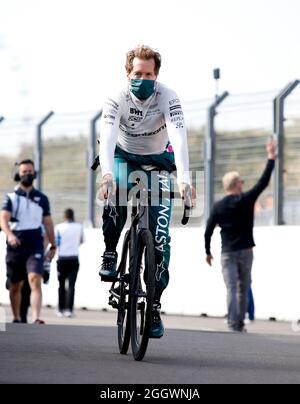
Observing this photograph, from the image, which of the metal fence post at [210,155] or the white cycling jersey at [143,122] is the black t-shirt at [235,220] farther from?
the white cycling jersey at [143,122]

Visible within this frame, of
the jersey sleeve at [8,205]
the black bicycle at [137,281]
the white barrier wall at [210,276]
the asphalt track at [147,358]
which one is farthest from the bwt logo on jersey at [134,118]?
the white barrier wall at [210,276]

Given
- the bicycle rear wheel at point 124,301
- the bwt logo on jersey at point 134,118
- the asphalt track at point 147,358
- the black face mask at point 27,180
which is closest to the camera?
the asphalt track at point 147,358

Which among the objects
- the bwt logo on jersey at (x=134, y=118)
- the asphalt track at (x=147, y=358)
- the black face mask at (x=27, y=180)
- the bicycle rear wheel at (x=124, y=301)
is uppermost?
the bwt logo on jersey at (x=134, y=118)

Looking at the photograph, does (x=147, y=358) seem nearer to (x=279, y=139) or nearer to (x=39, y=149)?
(x=279, y=139)

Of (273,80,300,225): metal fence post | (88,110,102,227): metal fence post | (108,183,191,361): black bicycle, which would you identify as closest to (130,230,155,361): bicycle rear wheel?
(108,183,191,361): black bicycle

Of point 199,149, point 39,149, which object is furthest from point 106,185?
point 39,149

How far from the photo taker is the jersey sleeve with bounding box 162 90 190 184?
9.00 metres

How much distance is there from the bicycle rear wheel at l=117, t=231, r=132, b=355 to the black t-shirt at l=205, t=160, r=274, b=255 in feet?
21.0

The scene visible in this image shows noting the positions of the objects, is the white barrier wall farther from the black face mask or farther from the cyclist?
the cyclist

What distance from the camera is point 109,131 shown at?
9.22 metres

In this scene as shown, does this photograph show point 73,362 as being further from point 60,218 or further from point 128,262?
point 60,218

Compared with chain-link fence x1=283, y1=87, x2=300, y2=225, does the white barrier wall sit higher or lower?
lower

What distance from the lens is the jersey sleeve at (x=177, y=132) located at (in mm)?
9000
